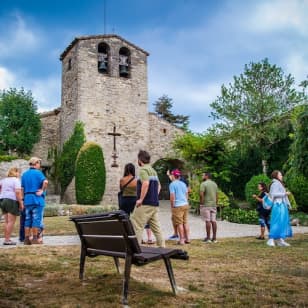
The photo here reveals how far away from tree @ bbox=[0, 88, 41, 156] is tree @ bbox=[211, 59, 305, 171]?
10.3 m

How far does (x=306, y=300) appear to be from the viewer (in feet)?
10.6

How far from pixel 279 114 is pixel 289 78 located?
202 cm

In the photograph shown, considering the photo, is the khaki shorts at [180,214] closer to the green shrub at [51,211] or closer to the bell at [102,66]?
the green shrub at [51,211]

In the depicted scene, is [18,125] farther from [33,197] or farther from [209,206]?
[209,206]

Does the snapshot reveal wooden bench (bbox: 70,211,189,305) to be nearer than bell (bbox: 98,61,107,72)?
Yes

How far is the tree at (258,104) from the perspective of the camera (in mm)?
18219

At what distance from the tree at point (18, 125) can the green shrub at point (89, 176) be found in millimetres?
4123

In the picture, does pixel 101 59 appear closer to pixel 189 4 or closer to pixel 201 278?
pixel 189 4

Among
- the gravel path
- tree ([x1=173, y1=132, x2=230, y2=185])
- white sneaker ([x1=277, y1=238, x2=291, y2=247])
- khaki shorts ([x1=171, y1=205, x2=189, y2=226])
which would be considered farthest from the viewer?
tree ([x1=173, y1=132, x2=230, y2=185])

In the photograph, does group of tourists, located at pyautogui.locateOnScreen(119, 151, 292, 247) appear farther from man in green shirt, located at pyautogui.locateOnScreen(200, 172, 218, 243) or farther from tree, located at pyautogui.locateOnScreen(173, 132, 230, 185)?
tree, located at pyautogui.locateOnScreen(173, 132, 230, 185)

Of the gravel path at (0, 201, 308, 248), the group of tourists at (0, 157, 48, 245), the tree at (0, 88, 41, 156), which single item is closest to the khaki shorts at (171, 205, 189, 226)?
the gravel path at (0, 201, 308, 248)

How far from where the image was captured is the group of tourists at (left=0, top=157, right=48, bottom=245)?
6.70 meters

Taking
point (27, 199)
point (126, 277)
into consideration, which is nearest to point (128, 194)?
point (27, 199)

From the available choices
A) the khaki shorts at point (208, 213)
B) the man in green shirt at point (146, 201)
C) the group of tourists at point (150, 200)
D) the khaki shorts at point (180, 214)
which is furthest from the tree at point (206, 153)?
the man in green shirt at point (146, 201)
